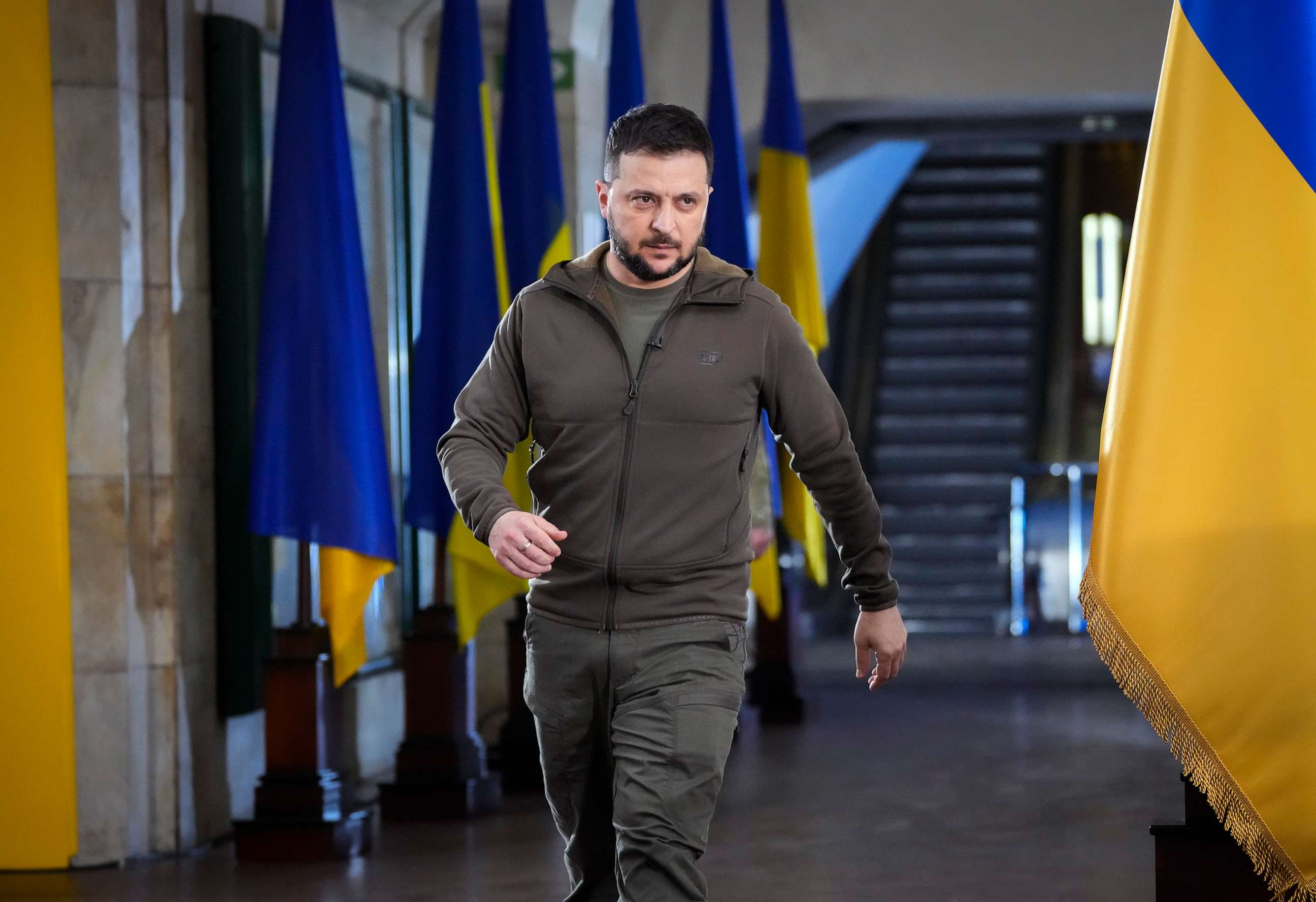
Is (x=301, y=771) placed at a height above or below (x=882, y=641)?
below

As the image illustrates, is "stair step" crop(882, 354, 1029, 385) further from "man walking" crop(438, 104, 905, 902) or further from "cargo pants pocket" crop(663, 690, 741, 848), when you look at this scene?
"cargo pants pocket" crop(663, 690, 741, 848)

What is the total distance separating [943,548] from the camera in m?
12.6

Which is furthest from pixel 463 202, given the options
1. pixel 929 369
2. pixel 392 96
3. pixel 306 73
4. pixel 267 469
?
pixel 929 369

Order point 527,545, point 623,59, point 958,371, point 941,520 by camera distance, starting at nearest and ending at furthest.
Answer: point 527,545 < point 623,59 < point 941,520 < point 958,371

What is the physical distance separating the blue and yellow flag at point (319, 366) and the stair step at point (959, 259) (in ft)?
29.9

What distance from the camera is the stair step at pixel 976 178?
1377 cm

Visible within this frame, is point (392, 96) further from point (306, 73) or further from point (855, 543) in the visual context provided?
point (855, 543)

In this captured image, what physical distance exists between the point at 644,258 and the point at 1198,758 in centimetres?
119

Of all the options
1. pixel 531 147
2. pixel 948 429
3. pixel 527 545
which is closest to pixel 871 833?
pixel 531 147

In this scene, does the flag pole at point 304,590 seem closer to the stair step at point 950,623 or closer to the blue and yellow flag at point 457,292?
the blue and yellow flag at point 457,292

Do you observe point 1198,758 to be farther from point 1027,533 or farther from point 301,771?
point 1027,533

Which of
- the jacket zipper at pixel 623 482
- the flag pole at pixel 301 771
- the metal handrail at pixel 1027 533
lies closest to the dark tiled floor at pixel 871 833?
the flag pole at pixel 301 771

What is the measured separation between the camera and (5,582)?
484cm

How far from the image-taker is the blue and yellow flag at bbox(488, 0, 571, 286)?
19.0 feet
